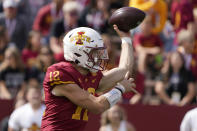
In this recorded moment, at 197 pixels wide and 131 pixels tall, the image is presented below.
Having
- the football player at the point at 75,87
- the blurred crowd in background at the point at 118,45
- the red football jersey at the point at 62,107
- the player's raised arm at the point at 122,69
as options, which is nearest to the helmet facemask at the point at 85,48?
the football player at the point at 75,87

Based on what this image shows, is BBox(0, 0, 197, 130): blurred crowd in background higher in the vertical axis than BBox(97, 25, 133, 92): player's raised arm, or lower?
lower

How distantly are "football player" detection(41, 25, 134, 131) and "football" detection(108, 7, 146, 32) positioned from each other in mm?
530

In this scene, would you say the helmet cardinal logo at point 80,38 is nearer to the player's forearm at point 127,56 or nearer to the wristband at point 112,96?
the wristband at point 112,96

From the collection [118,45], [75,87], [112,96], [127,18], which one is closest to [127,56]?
[127,18]

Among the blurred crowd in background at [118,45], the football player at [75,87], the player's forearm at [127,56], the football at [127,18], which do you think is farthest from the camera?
the blurred crowd in background at [118,45]

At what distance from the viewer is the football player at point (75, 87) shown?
5199 millimetres

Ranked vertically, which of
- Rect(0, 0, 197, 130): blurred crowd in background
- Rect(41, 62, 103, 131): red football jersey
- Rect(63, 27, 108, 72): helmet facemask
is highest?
Rect(63, 27, 108, 72): helmet facemask

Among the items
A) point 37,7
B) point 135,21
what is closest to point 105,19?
point 37,7

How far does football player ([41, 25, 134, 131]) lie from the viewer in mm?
5199

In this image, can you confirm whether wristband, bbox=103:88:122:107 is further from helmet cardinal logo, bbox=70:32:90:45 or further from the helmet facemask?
helmet cardinal logo, bbox=70:32:90:45

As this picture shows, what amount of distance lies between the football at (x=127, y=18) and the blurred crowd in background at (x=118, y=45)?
11.0 ft

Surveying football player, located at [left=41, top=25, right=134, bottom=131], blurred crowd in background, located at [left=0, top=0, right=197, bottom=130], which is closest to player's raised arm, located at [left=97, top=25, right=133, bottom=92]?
football player, located at [left=41, top=25, right=134, bottom=131]

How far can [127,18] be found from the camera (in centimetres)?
579

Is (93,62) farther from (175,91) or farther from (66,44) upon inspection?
(175,91)
